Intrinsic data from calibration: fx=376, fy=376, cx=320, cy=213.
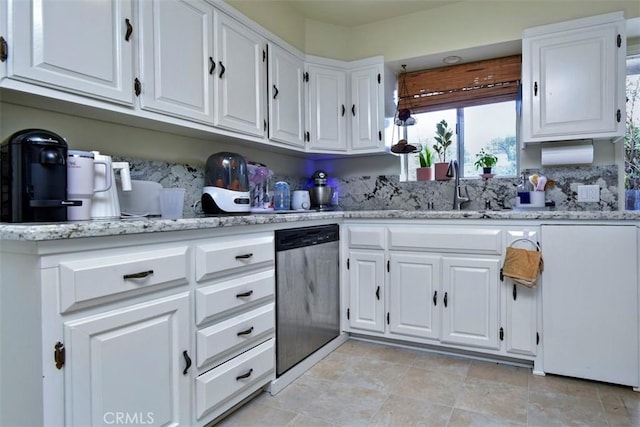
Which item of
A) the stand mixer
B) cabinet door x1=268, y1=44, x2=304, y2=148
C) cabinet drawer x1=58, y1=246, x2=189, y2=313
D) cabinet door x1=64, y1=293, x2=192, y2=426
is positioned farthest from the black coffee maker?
the stand mixer

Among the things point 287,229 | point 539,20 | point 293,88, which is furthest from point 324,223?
point 539,20

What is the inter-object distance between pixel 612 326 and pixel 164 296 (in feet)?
7.19

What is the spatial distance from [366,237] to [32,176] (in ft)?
6.06

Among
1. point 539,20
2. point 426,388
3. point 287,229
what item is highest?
point 539,20

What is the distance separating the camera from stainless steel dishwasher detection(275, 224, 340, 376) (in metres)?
2.00

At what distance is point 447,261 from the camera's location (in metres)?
2.33

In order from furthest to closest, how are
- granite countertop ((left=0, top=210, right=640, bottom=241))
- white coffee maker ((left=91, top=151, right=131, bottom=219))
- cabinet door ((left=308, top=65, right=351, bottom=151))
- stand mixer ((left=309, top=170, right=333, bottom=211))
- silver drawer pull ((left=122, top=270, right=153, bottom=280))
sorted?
stand mixer ((left=309, top=170, right=333, bottom=211)) < cabinet door ((left=308, top=65, right=351, bottom=151)) < white coffee maker ((left=91, top=151, right=131, bottom=219)) < silver drawer pull ((left=122, top=270, right=153, bottom=280)) < granite countertop ((left=0, top=210, right=640, bottom=241))

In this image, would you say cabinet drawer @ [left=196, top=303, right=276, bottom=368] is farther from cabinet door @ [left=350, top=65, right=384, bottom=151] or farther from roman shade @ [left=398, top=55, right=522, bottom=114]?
roman shade @ [left=398, top=55, right=522, bottom=114]

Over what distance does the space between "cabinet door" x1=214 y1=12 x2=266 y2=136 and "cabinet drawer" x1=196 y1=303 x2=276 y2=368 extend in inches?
41.9

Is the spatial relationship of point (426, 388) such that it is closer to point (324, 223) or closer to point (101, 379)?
point (324, 223)

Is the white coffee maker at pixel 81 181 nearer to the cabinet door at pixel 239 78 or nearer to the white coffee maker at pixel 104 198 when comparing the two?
the white coffee maker at pixel 104 198

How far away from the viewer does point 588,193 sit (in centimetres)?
253

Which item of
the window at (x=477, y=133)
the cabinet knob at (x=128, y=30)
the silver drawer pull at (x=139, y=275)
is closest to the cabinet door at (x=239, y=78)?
the cabinet knob at (x=128, y=30)

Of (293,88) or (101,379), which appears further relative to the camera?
(293,88)
